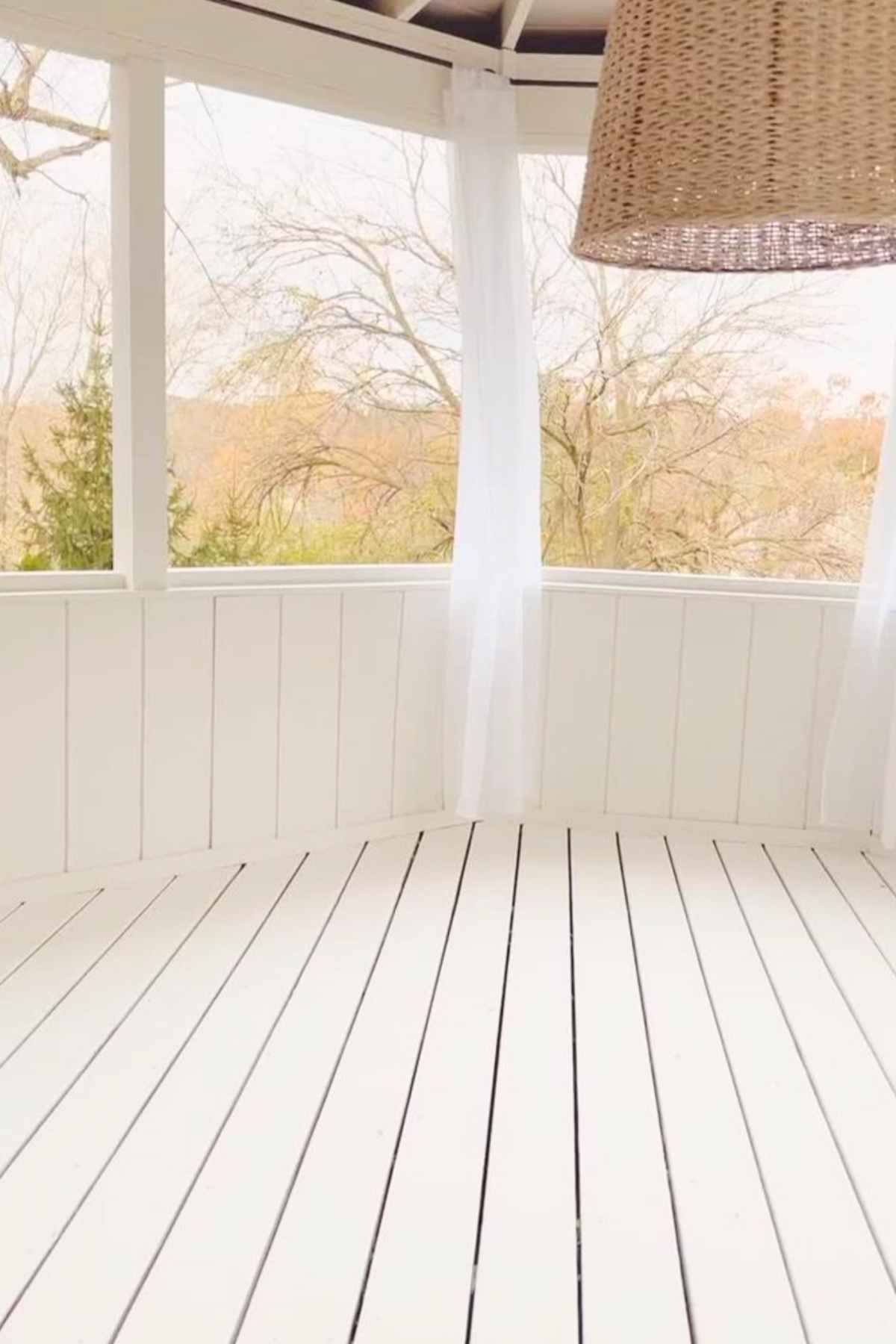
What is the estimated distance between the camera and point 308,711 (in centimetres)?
357

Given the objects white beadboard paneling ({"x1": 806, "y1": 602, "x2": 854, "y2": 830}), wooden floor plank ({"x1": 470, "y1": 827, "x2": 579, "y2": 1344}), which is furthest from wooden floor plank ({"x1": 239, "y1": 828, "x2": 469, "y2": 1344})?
white beadboard paneling ({"x1": 806, "y1": 602, "x2": 854, "y2": 830})

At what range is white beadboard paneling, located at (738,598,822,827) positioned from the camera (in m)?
3.82

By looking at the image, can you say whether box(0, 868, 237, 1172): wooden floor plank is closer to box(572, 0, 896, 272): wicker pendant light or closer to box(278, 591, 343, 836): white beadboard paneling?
box(278, 591, 343, 836): white beadboard paneling

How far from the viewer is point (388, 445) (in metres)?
3.88

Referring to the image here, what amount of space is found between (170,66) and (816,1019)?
283 centimetres

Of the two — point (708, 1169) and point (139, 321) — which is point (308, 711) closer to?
point (139, 321)

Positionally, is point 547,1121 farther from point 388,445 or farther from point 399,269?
point 399,269

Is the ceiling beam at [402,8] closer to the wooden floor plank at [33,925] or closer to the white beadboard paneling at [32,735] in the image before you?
the white beadboard paneling at [32,735]

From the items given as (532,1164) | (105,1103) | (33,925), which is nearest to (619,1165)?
(532,1164)

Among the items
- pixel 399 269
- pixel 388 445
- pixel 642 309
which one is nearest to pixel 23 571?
pixel 388 445

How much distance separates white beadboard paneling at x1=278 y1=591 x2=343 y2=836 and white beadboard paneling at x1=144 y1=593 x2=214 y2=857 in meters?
0.25

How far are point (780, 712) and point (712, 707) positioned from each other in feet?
0.72

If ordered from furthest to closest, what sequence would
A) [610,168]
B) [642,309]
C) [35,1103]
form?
[642,309], [35,1103], [610,168]

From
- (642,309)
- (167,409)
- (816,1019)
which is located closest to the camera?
(816,1019)
